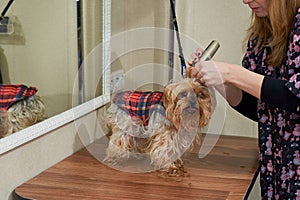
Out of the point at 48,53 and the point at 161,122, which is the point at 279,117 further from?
the point at 48,53

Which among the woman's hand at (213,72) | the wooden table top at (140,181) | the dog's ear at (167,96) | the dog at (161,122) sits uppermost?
the woman's hand at (213,72)

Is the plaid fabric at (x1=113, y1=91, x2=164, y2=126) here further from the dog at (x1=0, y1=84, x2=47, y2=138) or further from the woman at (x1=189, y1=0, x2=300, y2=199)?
the dog at (x1=0, y1=84, x2=47, y2=138)

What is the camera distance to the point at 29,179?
1.40 m

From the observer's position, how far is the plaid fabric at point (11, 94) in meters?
1.25

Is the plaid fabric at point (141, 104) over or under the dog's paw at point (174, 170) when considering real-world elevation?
over

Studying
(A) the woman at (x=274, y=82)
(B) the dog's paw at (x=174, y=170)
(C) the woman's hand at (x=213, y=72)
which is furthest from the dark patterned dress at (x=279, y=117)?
(B) the dog's paw at (x=174, y=170)

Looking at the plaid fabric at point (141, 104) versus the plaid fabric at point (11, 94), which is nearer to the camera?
the plaid fabric at point (11, 94)

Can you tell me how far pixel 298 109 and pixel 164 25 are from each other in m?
0.83

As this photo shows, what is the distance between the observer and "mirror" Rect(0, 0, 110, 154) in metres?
1.29

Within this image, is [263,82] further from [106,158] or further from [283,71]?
[106,158]

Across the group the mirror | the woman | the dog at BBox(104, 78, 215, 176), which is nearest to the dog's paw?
the dog at BBox(104, 78, 215, 176)

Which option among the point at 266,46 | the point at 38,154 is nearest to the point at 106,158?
the point at 38,154

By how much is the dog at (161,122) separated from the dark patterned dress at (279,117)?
167mm

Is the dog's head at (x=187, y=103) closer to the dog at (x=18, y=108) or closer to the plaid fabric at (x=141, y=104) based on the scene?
the plaid fabric at (x=141, y=104)
